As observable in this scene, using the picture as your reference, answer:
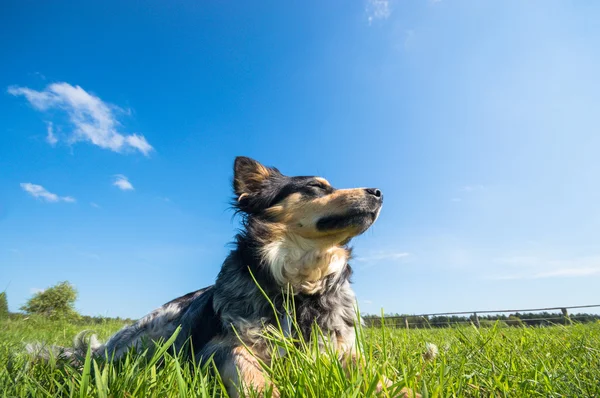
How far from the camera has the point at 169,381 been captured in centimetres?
155

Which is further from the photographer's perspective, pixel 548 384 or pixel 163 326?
pixel 163 326

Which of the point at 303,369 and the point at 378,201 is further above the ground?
the point at 378,201

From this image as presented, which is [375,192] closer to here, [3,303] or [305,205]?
[305,205]

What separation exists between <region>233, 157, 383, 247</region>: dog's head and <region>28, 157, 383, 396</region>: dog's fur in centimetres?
1

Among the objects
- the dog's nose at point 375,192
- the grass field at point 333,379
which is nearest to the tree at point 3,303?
the grass field at point 333,379

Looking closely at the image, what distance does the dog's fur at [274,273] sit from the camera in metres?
3.03

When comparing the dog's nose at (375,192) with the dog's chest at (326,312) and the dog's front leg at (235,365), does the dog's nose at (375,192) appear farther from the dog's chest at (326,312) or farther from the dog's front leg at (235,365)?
the dog's front leg at (235,365)

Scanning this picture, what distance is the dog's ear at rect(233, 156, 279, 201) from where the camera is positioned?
→ 4.63 metres

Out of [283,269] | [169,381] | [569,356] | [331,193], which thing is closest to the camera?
[169,381]

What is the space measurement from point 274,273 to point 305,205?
→ 945mm

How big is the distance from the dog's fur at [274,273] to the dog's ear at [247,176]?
13mm

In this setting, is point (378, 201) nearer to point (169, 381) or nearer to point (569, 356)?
point (569, 356)

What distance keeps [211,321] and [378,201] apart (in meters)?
2.16

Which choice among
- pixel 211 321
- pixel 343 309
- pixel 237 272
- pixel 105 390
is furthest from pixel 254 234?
pixel 105 390
